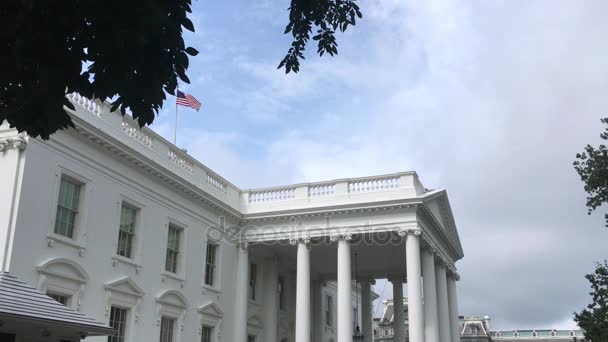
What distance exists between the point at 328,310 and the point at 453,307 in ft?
27.2

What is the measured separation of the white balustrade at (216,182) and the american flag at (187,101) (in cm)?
270

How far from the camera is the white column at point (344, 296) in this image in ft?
73.9

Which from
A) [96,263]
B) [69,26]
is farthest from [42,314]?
[69,26]

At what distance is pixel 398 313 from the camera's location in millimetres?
30250

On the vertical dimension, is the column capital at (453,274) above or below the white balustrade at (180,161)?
below

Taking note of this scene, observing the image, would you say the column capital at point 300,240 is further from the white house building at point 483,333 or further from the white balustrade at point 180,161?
the white house building at point 483,333

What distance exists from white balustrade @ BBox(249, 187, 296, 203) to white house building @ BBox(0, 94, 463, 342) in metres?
0.04

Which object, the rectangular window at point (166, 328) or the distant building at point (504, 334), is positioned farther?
Result: the distant building at point (504, 334)

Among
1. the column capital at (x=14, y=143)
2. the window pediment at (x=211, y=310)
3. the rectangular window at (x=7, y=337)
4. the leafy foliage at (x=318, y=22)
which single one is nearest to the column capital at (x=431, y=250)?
the window pediment at (x=211, y=310)

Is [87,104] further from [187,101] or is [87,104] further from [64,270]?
[187,101]

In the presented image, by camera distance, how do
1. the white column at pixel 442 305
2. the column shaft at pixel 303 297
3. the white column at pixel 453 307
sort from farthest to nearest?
the white column at pixel 453 307 → the white column at pixel 442 305 → the column shaft at pixel 303 297

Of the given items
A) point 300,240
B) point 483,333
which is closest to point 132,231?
point 300,240

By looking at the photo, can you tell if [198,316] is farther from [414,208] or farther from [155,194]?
[414,208]

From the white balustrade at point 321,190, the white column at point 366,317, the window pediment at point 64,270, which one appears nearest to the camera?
the window pediment at point 64,270
